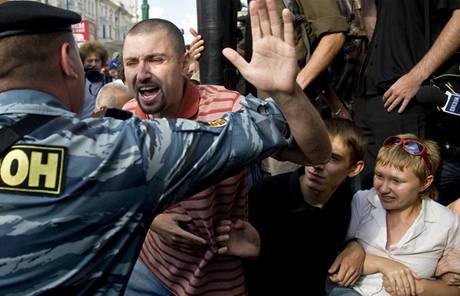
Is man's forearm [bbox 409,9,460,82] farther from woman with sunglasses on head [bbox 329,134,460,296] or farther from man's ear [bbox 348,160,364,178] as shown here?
man's ear [bbox 348,160,364,178]

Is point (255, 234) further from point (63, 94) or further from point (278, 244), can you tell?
point (63, 94)

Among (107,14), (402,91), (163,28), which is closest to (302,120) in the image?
(163,28)

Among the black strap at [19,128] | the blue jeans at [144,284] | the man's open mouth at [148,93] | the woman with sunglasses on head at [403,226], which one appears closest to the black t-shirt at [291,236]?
the woman with sunglasses on head at [403,226]

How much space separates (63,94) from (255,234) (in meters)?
1.08

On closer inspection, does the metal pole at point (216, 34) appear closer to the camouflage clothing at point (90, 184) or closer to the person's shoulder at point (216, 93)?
the person's shoulder at point (216, 93)

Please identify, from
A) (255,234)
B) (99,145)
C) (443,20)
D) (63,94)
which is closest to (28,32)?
(63,94)

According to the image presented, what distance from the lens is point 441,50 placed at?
273 cm

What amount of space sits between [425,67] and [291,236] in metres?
1.10

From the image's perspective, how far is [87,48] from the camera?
7082mm

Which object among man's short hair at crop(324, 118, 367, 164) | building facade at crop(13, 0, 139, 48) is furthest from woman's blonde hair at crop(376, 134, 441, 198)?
building facade at crop(13, 0, 139, 48)

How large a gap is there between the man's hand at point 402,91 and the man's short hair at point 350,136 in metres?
0.27

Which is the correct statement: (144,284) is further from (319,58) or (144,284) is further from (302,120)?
(319,58)

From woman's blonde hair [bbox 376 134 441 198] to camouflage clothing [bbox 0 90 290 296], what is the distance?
1325 millimetres

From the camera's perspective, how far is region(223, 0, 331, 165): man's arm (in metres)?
1.63
